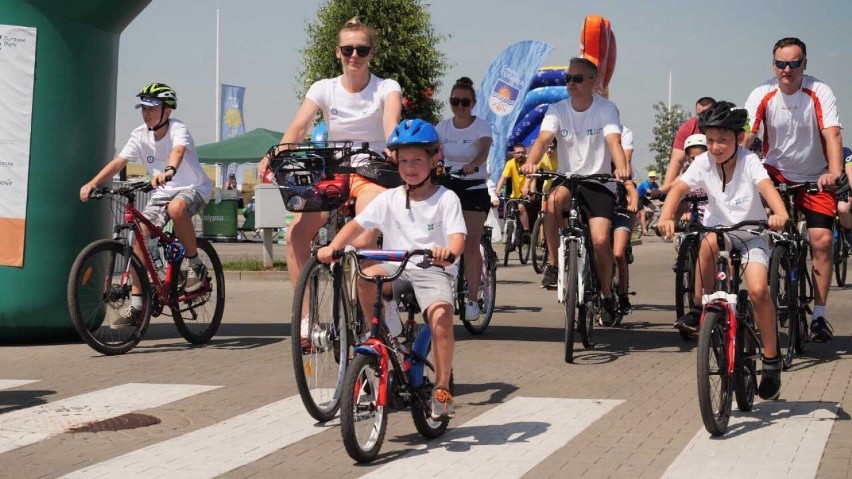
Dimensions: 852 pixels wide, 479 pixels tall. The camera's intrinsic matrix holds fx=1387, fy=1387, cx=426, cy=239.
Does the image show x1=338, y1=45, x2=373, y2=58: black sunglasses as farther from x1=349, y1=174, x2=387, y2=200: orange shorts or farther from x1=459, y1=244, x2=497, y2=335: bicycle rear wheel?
x1=459, y1=244, x2=497, y2=335: bicycle rear wheel

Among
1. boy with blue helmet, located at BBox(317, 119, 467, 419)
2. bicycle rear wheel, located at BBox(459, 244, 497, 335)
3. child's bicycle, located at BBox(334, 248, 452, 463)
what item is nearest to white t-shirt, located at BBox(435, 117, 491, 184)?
bicycle rear wheel, located at BBox(459, 244, 497, 335)

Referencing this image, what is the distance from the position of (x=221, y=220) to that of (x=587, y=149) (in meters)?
19.8

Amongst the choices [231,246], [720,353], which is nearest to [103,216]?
[720,353]

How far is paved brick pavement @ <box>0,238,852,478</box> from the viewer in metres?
6.16

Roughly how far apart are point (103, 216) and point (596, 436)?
5595 mm

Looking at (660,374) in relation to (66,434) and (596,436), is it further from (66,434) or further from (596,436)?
(66,434)

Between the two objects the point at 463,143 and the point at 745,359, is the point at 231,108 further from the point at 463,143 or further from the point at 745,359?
the point at 745,359

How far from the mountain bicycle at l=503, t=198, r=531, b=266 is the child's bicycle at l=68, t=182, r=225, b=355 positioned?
10986mm

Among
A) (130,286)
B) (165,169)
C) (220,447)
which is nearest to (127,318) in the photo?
(130,286)

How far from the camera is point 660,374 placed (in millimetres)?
8852

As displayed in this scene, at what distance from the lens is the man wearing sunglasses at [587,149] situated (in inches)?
403

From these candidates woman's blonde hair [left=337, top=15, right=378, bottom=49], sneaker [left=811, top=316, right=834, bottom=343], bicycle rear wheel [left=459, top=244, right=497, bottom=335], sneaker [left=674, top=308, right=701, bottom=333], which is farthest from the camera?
bicycle rear wheel [left=459, top=244, right=497, bottom=335]

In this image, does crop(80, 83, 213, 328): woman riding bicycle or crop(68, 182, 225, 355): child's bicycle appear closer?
crop(68, 182, 225, 355): child's bicycle

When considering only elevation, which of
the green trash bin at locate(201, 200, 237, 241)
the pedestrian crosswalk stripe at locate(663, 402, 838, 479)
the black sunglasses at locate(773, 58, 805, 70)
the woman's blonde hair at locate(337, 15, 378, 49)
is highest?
the woman's blonde hair at locate(337, 15, 378, 49)
